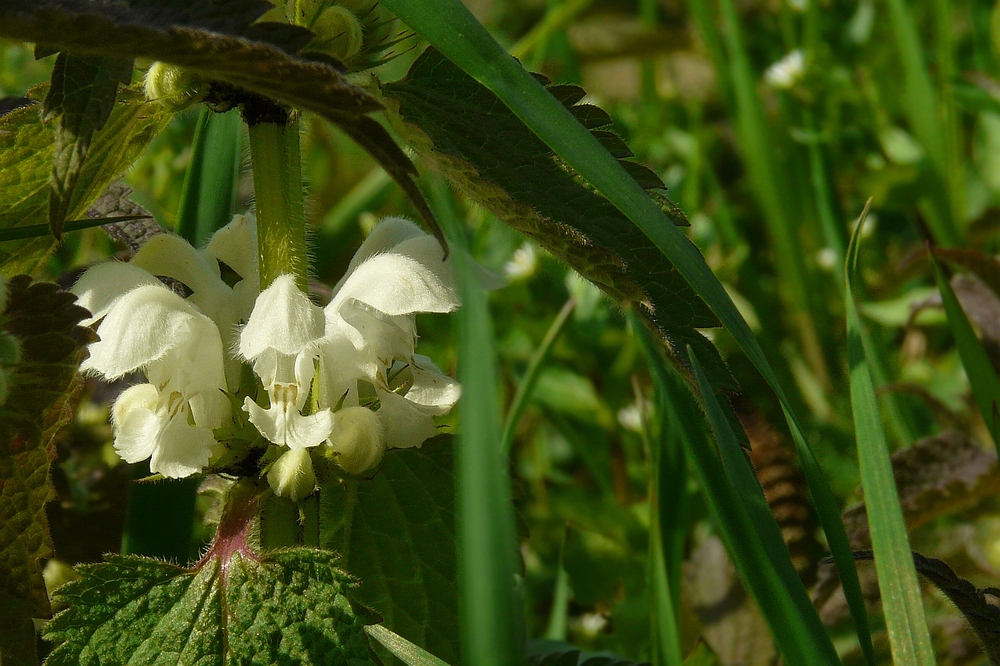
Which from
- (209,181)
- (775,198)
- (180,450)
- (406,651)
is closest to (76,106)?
(180,450)

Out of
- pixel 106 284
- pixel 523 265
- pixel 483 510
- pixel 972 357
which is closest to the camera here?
pixel 483 510

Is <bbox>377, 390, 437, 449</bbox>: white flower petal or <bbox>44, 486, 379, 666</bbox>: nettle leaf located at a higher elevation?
<bbox>377, 390, 437, 449</bbox>: white flower petal

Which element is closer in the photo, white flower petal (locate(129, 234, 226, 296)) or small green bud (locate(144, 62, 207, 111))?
small green bud (locate(144, 62, 207, 111))

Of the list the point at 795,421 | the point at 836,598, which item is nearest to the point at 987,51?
the point at 836,598

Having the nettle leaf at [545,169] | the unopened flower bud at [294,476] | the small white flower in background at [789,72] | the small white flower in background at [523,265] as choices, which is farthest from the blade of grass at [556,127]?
the small white flower in background at [789,72]

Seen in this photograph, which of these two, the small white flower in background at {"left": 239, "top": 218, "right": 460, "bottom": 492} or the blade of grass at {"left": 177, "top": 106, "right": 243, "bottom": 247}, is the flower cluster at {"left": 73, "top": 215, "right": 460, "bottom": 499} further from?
the blade of grass at {"left": 177, "top": 106, "right": 243, "bottom": 247}

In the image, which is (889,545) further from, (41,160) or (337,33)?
(41,160)

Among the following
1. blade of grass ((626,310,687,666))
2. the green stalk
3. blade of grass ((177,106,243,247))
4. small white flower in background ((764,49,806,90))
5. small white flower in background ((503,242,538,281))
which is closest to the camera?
the green stalk

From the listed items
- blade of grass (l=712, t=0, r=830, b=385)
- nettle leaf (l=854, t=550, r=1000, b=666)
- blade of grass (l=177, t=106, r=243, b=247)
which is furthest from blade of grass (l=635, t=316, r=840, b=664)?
blade of grass (l=712, t=0, r=830, b=385)
